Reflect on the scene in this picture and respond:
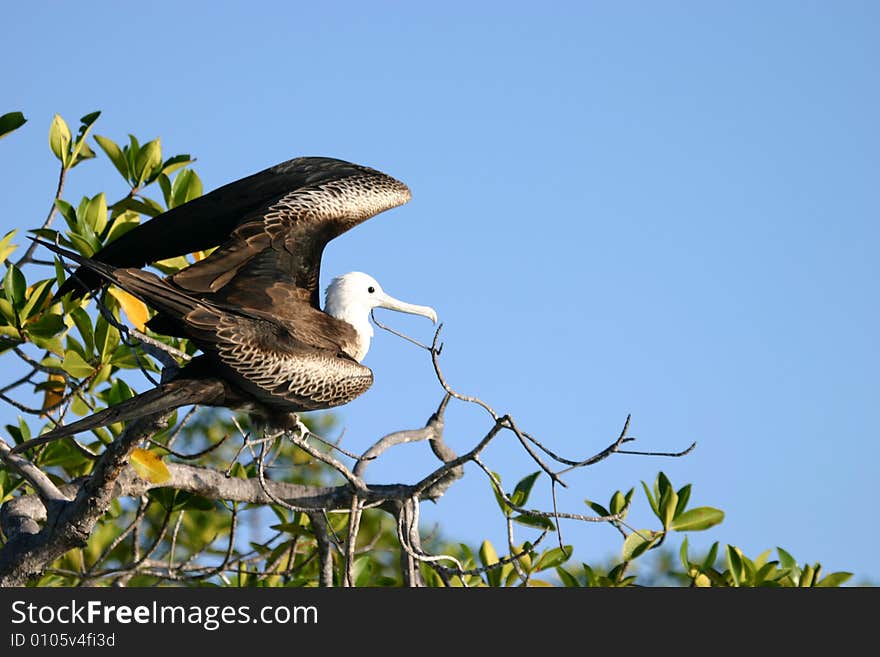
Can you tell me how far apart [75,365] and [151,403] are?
0.79 metres

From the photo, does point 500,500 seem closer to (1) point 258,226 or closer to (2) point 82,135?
(1) point 258,226

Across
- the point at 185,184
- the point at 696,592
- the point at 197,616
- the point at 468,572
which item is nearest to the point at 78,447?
the point at 197,616

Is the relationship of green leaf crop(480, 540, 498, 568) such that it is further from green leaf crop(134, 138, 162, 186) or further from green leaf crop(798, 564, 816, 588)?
green leaf crop(134, 138, 162, 186)

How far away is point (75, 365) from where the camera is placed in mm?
4496

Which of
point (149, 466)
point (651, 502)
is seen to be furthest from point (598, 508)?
point (149, 466)

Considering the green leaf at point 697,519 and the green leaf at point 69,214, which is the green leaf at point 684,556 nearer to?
the green leaf at point 697,519

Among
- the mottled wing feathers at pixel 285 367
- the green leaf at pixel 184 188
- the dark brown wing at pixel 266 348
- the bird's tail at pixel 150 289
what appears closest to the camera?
the bird's tail at pixel 150 289

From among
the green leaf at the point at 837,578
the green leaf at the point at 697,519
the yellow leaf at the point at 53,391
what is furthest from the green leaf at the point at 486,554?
the yellow leaf at the point at 53,391

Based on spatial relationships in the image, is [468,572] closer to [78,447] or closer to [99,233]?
[78,447]

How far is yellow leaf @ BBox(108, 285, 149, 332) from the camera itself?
4.43 metres

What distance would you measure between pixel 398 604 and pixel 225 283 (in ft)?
4.64

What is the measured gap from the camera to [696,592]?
4.25 meters

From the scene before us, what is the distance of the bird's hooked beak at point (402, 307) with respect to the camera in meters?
5.31

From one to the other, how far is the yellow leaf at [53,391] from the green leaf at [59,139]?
37.4 inches
